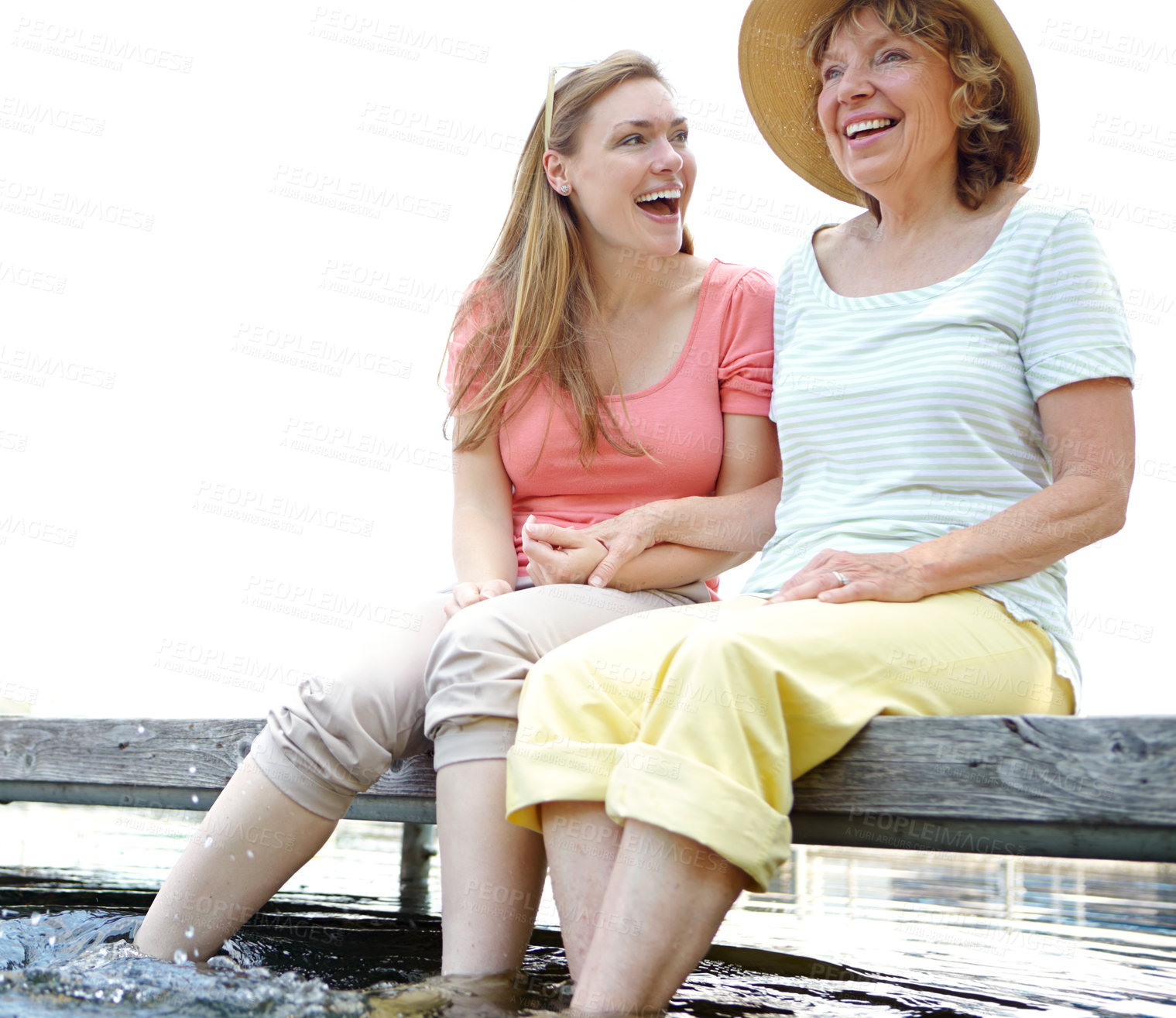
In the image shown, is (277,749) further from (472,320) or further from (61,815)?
(61,815)

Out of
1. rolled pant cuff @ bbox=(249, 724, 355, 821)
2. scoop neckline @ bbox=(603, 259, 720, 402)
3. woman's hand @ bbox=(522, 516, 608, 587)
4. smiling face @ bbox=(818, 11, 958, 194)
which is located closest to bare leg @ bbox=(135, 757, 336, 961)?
rolled pant cuff @ bbox=(249, 724, 355, 821)

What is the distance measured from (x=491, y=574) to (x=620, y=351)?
521mm

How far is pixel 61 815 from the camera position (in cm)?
691

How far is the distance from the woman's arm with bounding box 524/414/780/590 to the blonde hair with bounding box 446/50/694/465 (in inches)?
6.9

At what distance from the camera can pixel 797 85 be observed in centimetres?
219

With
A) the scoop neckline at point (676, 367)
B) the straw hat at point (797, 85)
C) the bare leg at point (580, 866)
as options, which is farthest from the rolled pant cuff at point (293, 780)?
the straw hat at point (797, 85)

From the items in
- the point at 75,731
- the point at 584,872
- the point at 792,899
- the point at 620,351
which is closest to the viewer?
the point at 584,872

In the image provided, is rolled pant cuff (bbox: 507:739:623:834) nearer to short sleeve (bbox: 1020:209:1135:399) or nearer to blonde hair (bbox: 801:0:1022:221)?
short sleeve (bbox: 1020:209:1135:399)

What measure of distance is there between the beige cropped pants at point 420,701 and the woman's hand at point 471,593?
9cm

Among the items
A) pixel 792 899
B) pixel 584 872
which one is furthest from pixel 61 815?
pixel 584 872

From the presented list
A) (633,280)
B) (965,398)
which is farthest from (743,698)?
(633,280)

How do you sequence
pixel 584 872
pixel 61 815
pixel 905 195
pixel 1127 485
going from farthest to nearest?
1. pixel 61 815
2. pixel 905 195
3. pixel 1127 485
4. pixel 584 872

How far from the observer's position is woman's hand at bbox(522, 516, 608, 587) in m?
1.88

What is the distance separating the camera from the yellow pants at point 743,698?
4.17 ft
